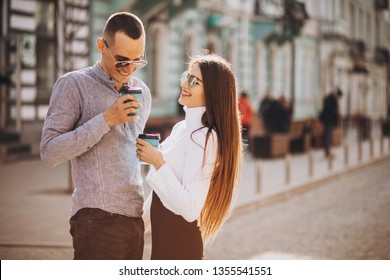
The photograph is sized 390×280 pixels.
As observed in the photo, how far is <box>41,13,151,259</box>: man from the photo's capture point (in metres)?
2.72

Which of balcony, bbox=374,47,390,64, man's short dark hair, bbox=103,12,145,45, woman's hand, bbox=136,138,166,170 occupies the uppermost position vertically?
man's short dark hair, bbox=103,12,145,45

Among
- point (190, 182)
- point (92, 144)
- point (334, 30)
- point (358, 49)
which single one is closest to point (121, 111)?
point (92, 144)

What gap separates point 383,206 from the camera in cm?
870

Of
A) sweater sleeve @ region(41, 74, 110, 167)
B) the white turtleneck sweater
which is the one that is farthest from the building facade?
sweater sleeve @ region(41, 74, 110, 167)

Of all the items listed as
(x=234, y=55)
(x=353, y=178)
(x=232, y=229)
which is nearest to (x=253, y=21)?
(x=234, y=55)

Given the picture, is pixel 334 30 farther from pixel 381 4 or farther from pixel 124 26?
pixel 124 26

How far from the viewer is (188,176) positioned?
9.03 ft

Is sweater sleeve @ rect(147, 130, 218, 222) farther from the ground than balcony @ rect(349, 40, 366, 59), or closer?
closer

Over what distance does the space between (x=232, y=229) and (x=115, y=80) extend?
15.0 feet

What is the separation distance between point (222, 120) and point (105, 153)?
448 mm

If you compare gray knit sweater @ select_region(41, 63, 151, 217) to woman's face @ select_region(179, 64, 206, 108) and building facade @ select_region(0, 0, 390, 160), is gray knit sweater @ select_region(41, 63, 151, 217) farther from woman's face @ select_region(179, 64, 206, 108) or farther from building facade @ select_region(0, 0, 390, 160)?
building facade @ select_region(0, 0, 390, 160)

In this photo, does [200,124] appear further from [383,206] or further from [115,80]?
[383,206]

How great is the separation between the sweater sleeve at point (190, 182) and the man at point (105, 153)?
133 millimetres

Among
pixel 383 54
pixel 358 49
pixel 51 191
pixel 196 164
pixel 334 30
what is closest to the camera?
pixel 196 164
